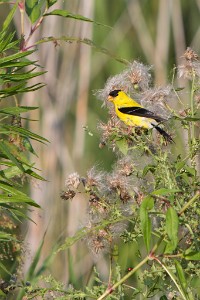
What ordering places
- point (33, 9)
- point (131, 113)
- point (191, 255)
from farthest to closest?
1. point (131, 113)
2. point (33, 9)
3. point (191, 255)

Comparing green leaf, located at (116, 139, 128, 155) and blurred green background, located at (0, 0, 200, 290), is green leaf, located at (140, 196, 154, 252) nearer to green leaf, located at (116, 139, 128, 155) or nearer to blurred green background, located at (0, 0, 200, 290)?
green leaf, located at (116, 139, 128, 155)

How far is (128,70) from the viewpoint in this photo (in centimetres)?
191

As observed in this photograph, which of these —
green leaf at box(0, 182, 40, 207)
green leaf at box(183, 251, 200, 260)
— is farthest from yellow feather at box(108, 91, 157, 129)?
green leaf at box(183, 251, 200, 260)

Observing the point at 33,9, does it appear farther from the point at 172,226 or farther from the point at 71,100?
the point at 71,100

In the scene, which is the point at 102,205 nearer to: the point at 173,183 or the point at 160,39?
the point at 173,183

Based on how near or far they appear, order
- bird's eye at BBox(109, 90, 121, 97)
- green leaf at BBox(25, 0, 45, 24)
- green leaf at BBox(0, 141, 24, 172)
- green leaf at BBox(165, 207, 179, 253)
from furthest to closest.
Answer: bird's eye at BBox(109, 90, 121, 97), green leaf at BBox(25, 0, 45, 24), green leaf at BBox(0, 141, 24, 172), green leaf at BBox(165, 207, 179, 253)

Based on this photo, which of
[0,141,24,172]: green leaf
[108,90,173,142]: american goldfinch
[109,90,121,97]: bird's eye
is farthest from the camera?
[109,90,121,97]: bird's eye

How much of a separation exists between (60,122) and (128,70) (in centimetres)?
164

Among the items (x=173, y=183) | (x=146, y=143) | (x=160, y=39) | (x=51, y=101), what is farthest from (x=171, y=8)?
(x=173, y=183)

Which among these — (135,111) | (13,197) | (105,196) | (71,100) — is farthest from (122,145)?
(71,100)

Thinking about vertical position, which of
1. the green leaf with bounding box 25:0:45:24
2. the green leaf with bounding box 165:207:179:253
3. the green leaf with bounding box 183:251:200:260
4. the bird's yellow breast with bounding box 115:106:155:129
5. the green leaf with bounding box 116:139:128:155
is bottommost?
the green leaf with bounding box 183:251:200:260

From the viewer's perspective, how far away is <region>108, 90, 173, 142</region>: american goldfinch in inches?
74.1

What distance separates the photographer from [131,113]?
2.18 metres

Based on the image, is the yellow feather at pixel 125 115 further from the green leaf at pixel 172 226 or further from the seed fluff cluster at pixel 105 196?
the green leaf at pixel 172 226
